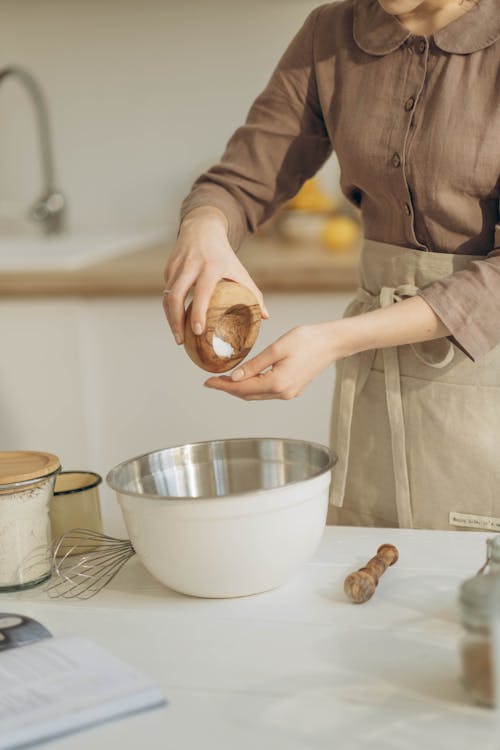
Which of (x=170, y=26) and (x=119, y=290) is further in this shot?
(x=170, y=26)

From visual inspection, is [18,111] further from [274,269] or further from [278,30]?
[274,269]

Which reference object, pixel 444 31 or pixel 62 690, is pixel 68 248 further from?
pixel 62 690

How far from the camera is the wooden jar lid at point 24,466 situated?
3.35ft

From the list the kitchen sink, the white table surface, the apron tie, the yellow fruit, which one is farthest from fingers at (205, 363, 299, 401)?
the yellow fruit

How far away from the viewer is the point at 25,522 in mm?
1039

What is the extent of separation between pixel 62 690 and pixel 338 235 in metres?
Result: 1.76

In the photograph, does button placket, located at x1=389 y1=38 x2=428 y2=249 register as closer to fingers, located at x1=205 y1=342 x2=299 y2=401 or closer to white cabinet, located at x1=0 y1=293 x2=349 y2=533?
fingers, located at x1=205 y1=342 x2=299 y2=401

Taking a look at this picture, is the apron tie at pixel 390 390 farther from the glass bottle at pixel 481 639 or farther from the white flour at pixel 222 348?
the glass bottle at pixel 481 639

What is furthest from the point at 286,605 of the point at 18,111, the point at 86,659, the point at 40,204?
the point at 18,111

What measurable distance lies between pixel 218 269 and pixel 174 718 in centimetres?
53

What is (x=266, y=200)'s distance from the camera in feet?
4.78

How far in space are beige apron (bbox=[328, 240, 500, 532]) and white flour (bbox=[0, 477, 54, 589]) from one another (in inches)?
18.3

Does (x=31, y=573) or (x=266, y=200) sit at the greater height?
(x=266, y=200)

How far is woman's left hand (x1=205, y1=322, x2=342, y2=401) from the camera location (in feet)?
3.58
